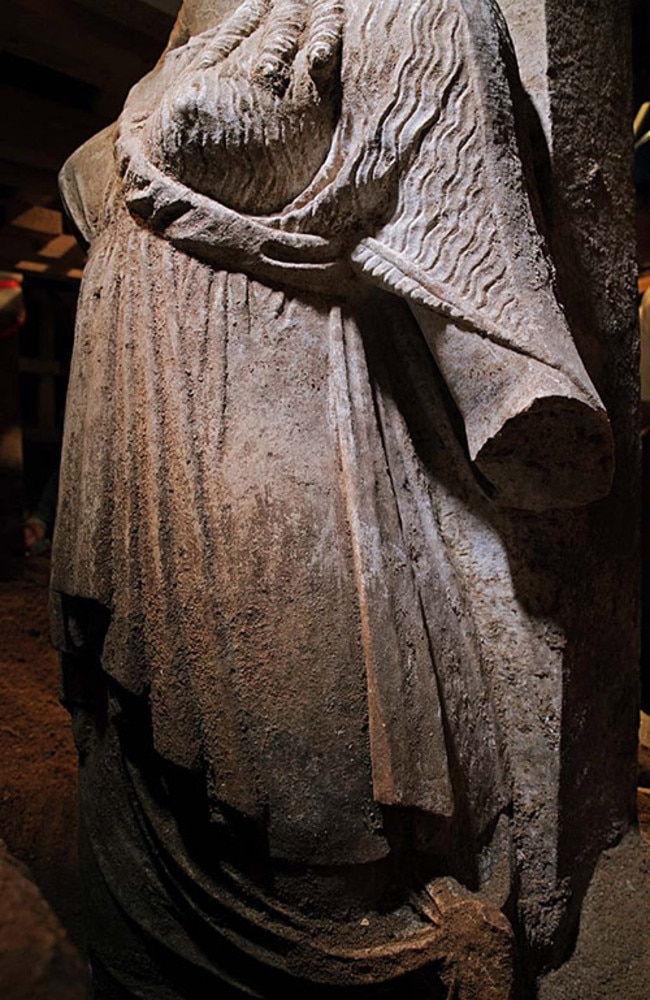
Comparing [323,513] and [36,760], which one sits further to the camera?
[36,760]

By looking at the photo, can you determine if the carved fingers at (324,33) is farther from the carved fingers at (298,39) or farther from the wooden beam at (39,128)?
the wooden beam at (39,128)

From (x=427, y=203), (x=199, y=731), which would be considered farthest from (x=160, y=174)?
(x=199, y=731)

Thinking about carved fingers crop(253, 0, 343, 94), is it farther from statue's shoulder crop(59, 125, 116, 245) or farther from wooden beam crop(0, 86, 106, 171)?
wooden beam crop(0, 86, 106, 171)

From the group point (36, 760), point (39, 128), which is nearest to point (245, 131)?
point (39, 128)

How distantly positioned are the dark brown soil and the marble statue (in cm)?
55

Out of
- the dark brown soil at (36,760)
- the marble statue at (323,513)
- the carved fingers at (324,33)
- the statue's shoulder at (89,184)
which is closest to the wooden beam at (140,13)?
the statue's shoulder at (89,184)

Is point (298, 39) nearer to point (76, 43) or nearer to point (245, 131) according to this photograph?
point (245, 131)

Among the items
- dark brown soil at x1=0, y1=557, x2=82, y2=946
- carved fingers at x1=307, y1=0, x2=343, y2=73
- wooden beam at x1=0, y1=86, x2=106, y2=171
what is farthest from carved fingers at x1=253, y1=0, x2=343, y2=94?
dark brown soil at x1=0, y1=557, x2=82, y2=946

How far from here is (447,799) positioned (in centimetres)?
99

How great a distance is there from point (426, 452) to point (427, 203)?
0.38 m

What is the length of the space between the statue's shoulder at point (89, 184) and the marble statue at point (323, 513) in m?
0.13

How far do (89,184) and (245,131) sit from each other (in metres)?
0.43

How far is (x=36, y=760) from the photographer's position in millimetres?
1950

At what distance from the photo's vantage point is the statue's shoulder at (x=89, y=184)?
51.0 inches
